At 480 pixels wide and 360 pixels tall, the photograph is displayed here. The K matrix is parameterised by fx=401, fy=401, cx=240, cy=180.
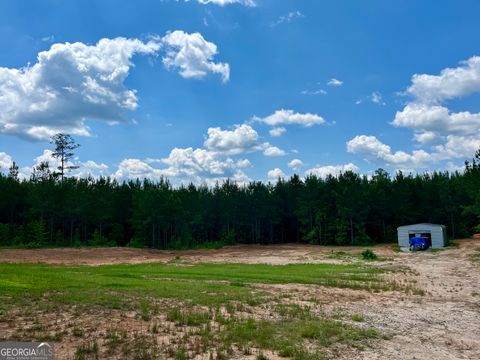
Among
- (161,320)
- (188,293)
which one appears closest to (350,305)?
(188,293)

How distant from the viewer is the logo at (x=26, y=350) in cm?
813

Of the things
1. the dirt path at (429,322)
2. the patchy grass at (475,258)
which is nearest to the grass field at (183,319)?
the dirt path at (429,322)

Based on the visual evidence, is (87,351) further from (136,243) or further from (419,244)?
(136,243)

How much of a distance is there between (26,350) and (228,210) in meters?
70.8

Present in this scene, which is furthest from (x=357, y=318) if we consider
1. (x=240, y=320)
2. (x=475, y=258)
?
(x=475, y=258)

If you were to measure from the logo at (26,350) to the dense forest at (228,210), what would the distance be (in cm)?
5531

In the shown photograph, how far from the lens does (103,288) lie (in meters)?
17.0

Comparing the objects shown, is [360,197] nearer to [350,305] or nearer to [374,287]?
[374,287]

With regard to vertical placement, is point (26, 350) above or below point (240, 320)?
above

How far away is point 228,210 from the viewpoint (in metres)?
79.1

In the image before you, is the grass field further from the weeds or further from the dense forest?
the dense forest

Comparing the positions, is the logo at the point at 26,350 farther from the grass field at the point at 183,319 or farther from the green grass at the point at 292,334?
the green grass at the point at 292,334

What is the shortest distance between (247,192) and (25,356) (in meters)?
72.8

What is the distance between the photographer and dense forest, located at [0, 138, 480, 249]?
2557 inches
